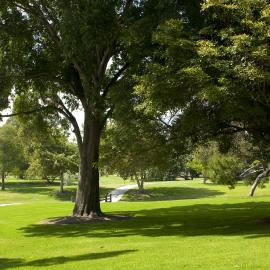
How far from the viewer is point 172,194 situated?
59500 millimetres

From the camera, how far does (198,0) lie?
59.4 feet

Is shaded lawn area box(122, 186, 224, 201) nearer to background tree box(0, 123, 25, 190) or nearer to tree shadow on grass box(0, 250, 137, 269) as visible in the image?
background tree box(0, 123, 25, 190)

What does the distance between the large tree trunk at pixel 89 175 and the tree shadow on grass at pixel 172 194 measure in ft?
93.1

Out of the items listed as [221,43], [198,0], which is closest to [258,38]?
[221,43]

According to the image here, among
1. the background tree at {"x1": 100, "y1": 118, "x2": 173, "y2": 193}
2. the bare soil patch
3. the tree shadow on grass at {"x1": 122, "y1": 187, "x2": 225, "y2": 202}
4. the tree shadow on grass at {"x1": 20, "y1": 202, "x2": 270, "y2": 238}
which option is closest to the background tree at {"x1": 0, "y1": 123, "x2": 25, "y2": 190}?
the tree shadow on grass at {"x1": 122, "y1": 187, "x2": 225, "y2": 202}

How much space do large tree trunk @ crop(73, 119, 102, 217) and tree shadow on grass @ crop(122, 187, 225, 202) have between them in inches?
1117

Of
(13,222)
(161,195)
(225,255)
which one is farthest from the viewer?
(161,195)

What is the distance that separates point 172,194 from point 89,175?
3564 centimetres

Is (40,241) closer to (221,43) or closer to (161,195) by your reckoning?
(221,43)

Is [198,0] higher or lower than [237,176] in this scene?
higher

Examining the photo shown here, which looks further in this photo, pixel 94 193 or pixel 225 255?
pixel 94 193

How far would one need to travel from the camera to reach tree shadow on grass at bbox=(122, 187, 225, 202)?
181 feet

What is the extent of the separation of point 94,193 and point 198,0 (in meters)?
11.3

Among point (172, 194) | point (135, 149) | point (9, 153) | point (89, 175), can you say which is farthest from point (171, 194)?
point (135, 149)
